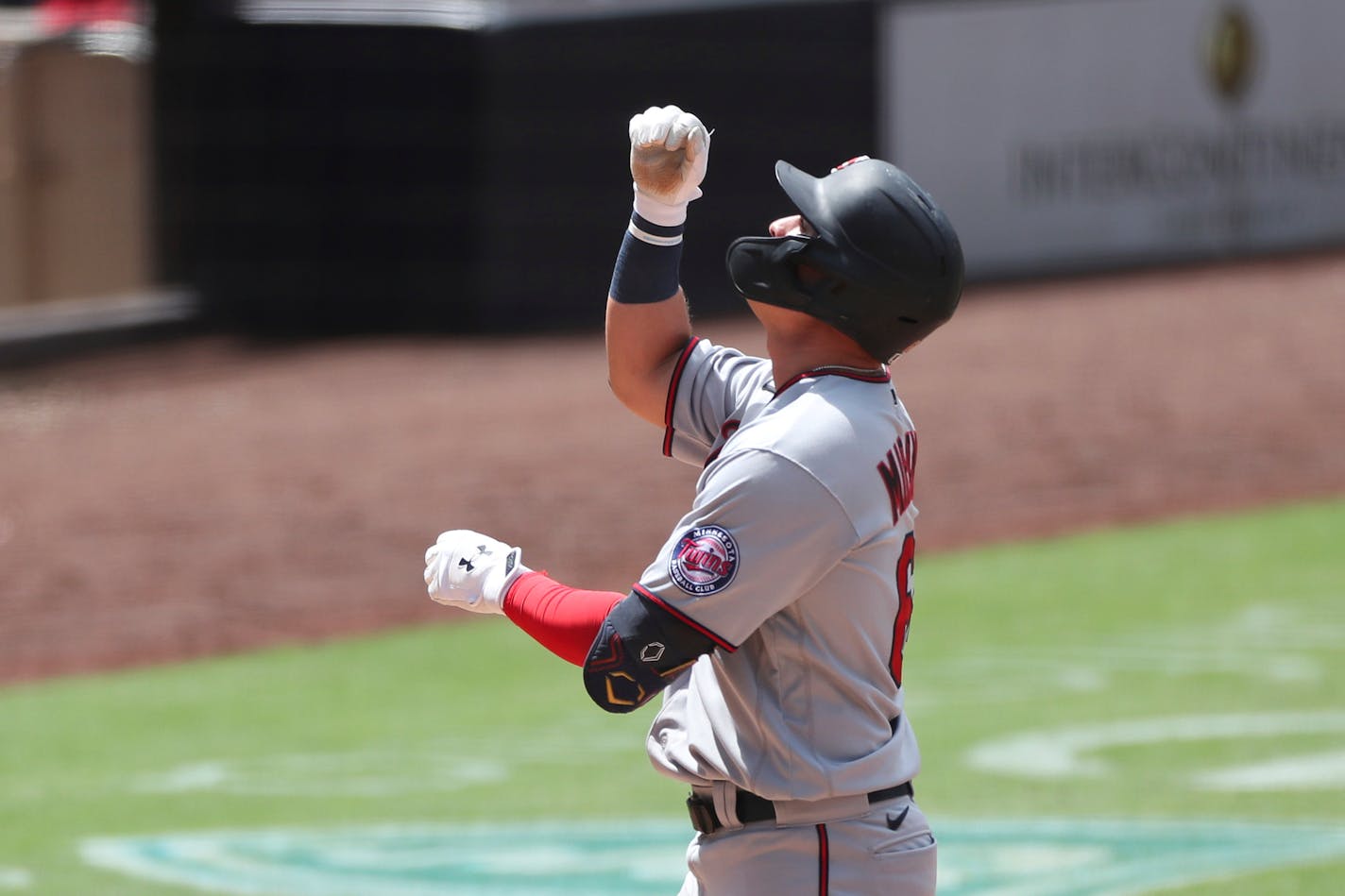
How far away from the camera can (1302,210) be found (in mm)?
23172

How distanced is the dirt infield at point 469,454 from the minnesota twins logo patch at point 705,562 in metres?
7.40

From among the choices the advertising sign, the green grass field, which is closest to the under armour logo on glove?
the green grass field

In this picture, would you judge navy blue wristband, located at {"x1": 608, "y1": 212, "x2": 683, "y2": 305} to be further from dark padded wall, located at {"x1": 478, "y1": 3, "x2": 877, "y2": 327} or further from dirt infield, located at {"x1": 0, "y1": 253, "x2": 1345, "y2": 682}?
dark padded wall, located at {"x1": 478, "y1": 3, "x2": 877, "y2": 327}

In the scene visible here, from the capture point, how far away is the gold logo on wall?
22781mm

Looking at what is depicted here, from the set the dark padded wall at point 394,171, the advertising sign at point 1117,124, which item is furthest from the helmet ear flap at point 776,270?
the advertising sign at point 1117,124

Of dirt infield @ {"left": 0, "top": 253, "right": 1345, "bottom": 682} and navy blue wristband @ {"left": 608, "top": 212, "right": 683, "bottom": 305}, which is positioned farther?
dirt infield @ {"left": 0, "top": 253, "right": 1345, "bottom": 682}

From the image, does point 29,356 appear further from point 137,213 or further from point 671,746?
point 671,746

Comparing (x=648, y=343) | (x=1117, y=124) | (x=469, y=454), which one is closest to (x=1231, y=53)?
(x=1117, y=124)

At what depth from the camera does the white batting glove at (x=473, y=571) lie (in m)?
3.09

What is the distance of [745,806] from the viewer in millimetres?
3041

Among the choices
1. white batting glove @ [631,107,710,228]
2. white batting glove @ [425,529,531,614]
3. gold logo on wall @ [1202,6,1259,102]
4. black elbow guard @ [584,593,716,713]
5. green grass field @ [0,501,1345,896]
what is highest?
gold logo on wall @ [1202,6,1259,102]

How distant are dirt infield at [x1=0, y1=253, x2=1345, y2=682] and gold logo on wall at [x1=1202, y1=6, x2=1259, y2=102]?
3.98 m

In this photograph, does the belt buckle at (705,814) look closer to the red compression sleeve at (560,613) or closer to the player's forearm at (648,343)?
the red compression sleeve at (560,613)

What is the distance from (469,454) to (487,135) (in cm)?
571
